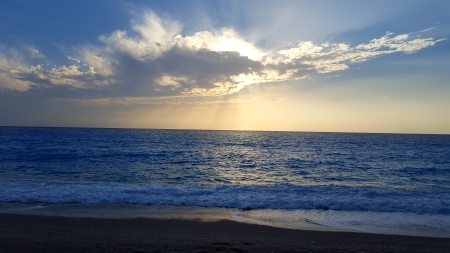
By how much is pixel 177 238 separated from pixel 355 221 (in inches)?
275

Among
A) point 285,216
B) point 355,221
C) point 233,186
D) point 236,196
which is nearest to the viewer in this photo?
point 355,221

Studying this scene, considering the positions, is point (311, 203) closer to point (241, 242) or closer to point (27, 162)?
point (241, 242)

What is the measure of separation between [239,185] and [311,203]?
5639 millimetres

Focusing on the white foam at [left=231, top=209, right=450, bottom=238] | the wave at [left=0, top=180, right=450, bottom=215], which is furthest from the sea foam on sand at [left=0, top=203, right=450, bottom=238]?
the wave at [left=0, top=180, right=450, bottom=215]

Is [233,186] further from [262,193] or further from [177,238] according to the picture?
[177,238]

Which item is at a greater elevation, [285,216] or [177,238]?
[177,238]

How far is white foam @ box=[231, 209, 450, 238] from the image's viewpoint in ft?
32.8

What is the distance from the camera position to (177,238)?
842 centimetres

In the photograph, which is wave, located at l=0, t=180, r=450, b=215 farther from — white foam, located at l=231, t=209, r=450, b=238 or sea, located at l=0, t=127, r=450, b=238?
white foam, located at l=231, t=209, r=450, b=238

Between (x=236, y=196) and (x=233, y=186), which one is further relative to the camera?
(x=233, y=186)

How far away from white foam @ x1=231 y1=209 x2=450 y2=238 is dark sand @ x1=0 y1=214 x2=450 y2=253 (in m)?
0.79

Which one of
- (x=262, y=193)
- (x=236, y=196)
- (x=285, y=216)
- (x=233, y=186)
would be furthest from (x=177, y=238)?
(x=233, y=186)

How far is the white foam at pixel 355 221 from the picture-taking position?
9992 millimetres

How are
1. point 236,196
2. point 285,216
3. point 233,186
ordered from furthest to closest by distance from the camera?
point 233,186 < point 236,196 < point 285,216
